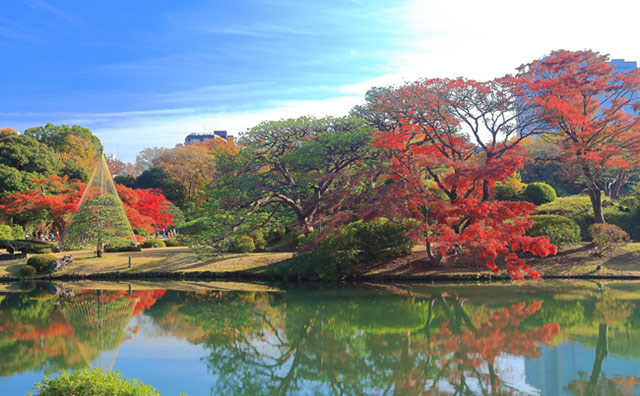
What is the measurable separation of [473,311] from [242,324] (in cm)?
500

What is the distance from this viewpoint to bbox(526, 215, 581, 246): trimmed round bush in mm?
15352

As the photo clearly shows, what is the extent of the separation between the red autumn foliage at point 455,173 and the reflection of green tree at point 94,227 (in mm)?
10102

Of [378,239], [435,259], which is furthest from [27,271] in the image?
[435,259]

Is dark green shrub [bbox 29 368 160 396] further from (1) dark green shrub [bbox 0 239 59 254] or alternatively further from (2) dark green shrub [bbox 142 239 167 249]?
(2) dark green shrub [bbox 142 239 167 249]

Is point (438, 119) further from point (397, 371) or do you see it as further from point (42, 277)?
point (42, 277)

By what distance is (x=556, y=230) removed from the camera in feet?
50.5

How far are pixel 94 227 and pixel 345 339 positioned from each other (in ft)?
43.3

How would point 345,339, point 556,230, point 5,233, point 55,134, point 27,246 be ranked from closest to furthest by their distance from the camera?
point 345,339 → point 556,230 → point 5,233 → point 27,246 → point 55,134

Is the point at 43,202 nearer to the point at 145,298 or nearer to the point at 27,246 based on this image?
the point at 27,246

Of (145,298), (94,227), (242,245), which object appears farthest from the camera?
(242,245)

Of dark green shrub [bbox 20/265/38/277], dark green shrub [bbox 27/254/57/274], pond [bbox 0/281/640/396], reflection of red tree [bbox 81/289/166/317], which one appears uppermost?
dark green shrub [bbox 27/254/57/274]

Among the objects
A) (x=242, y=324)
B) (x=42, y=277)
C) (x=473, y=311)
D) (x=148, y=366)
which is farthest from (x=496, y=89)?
(x=42, y=277)

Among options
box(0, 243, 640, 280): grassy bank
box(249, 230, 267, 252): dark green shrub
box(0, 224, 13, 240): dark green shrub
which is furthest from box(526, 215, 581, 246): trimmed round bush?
box(0, 224, 13, 240): dark green shrub

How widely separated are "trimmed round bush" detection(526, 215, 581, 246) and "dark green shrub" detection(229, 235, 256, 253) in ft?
32.8
